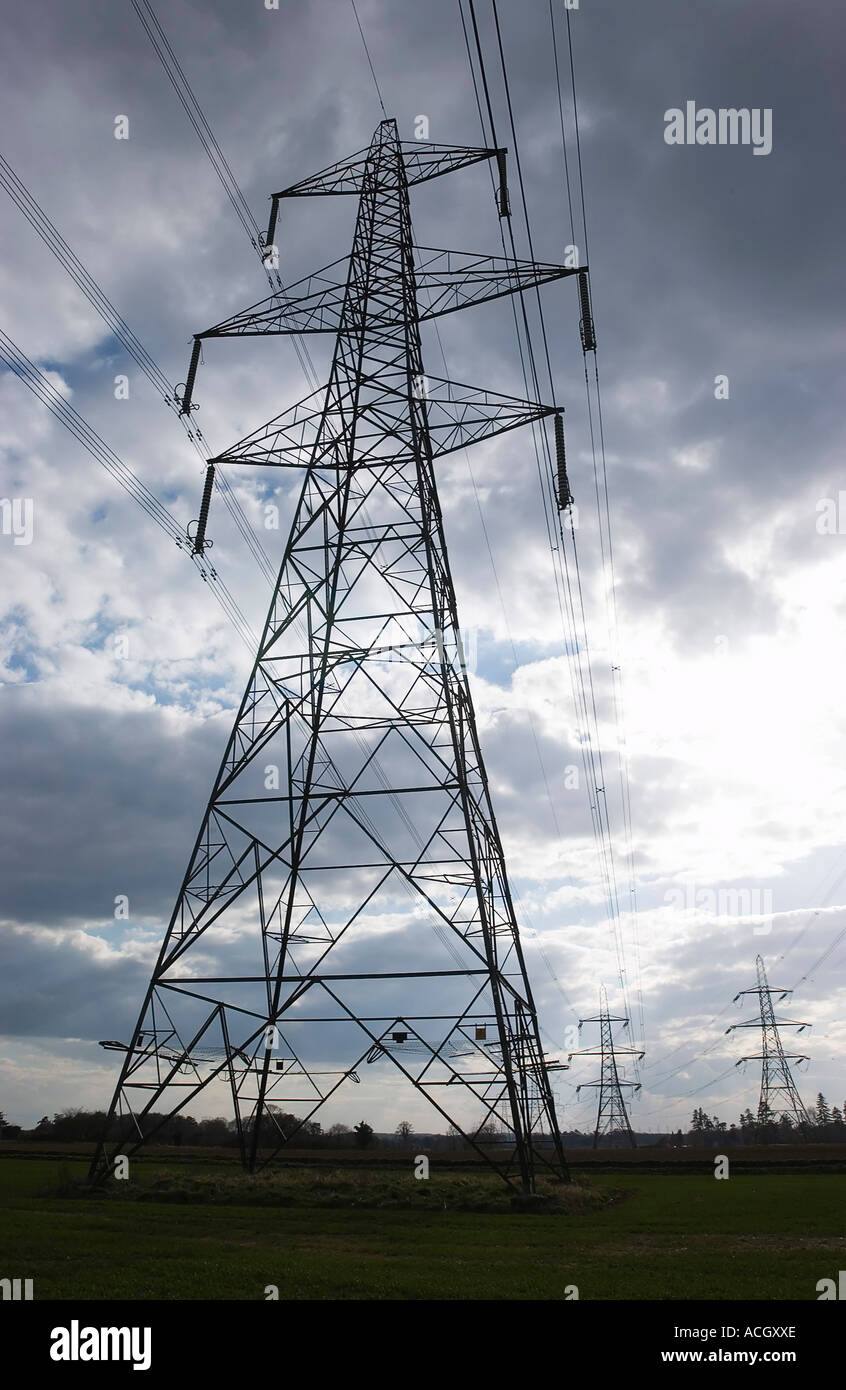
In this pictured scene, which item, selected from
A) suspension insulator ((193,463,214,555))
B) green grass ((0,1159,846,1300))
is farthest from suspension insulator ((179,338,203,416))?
green grass ((0,1159,846,1300))

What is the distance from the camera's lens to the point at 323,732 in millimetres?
23953

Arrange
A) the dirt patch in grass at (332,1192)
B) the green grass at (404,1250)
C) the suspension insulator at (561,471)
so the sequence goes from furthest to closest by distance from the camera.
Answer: the suspension insulator at (561,471), the dirt patch in grass at (332,1192), the green grass at (404,1250)

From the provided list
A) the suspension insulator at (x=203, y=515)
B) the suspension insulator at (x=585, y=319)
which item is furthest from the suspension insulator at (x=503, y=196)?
the suspension insulator at (x=203, y=515)

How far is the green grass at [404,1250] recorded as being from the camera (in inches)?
470

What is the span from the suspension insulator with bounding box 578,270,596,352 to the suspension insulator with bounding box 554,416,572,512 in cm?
208

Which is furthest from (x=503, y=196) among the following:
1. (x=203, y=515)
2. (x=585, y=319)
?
(x=203, y=515)

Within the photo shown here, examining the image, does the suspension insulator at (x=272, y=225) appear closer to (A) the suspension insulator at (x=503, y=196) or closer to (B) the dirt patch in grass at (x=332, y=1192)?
(A) the suspension insulator at (x=503, y=196)

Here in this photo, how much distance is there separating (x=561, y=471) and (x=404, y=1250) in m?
19.1

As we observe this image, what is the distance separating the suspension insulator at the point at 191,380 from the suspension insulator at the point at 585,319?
11.3 metres

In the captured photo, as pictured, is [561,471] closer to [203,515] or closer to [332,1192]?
[203,515]

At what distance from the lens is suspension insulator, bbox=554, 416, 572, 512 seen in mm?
24734

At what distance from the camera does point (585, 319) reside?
83.6 ft
